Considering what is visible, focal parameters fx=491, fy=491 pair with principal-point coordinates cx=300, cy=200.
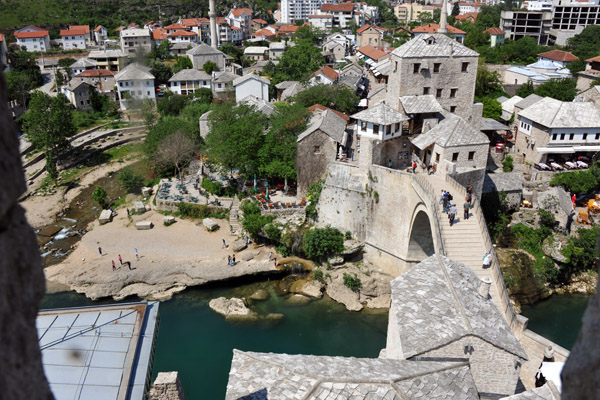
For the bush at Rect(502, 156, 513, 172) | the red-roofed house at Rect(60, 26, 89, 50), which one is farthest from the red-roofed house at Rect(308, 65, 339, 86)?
the red-roofed house at Rect(60, 26, 89, 50)

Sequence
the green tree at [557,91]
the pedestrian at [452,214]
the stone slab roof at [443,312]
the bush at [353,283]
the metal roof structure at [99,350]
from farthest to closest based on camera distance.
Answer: the green tree at [557,91] → the bush at [353,283] → the pedestrian at [452,214] → the stone slab roof at [443,312] → the metal roof structure at [99,350]

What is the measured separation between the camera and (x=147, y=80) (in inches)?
2717

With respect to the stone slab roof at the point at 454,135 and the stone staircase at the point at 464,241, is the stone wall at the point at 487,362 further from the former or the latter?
the stone slab roof at the point at 454,135

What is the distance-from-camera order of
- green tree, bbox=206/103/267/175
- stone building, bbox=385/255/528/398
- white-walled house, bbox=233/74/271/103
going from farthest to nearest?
white-walled house, bbox=233/74/271/103
green tree, bbox=206/103/267/175
stone building, bbox=385/255/528/398

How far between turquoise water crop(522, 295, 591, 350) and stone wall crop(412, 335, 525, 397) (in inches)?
603

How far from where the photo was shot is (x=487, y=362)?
1680 cm

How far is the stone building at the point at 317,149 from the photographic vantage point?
126ft

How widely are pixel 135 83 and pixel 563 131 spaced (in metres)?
55.1

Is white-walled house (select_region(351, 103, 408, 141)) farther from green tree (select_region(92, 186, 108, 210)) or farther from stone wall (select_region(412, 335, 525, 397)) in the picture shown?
green tree (select_region(92, 186, 108, 210))

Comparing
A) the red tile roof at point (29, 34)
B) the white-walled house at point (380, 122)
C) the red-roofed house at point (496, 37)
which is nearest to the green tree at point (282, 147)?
the white-walled house at point (380, 122)

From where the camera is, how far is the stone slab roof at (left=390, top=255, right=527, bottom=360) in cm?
1651

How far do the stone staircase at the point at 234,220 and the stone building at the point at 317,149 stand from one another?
5.95 m

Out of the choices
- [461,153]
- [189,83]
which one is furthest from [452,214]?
[189,83]

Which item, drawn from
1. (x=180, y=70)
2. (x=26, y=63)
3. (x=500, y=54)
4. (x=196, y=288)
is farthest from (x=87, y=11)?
(x=196, y=288)
